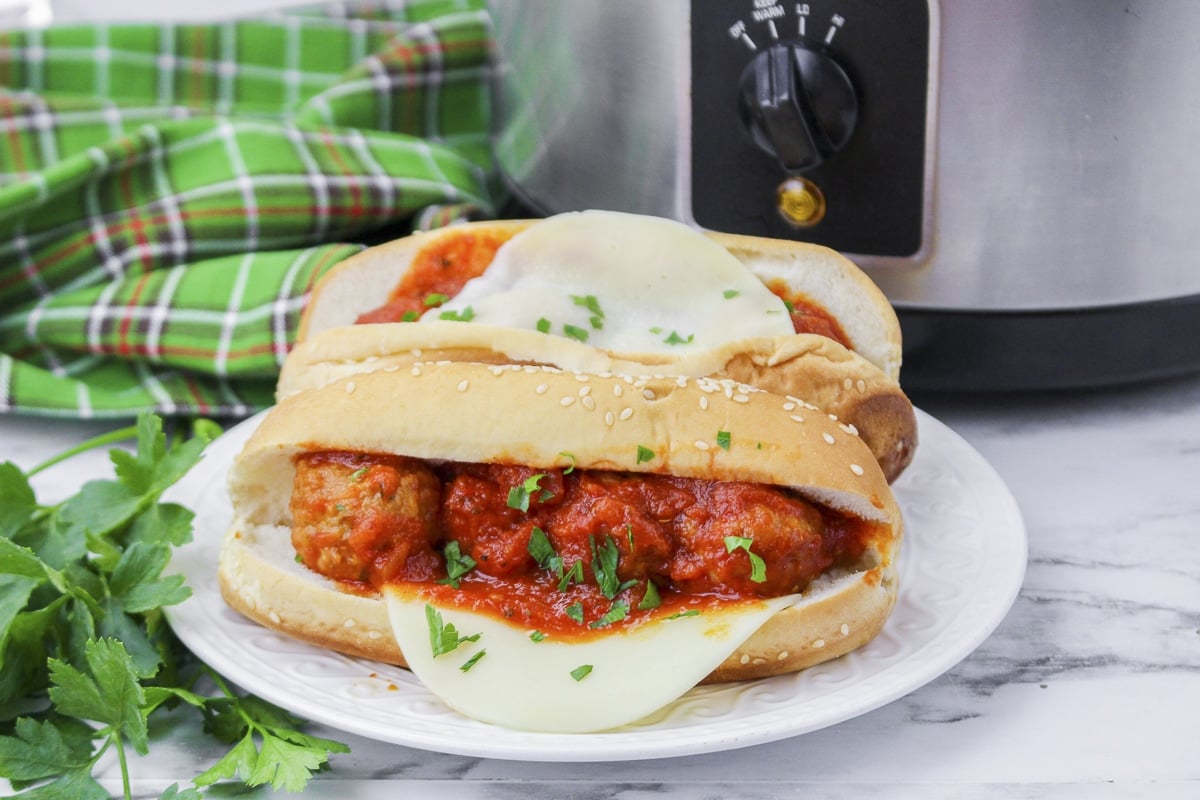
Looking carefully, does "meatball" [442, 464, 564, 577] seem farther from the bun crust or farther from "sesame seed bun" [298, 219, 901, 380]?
"sesame seed bun" [298, 219, 901, 380]

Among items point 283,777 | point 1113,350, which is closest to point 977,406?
point 1113,350

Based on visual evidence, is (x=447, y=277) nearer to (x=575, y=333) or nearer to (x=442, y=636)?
(x=575, y=333)

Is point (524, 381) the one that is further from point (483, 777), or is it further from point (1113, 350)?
point (1113, 350)

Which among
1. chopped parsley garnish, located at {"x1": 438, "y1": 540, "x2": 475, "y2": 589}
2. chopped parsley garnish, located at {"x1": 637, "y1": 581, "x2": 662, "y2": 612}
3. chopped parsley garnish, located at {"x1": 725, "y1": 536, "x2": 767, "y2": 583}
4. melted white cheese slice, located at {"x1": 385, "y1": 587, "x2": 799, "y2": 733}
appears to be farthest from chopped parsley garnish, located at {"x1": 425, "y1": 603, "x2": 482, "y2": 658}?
chopped parsley garnish, located at {"x1": 725, "y1": 536, "x2": 767, "y2": 583}

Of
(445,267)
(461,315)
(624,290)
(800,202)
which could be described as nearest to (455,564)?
(461,315)

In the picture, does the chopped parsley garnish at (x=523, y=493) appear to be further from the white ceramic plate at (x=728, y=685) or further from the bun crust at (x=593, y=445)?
the white ceramic plate at (x=728, y=685)

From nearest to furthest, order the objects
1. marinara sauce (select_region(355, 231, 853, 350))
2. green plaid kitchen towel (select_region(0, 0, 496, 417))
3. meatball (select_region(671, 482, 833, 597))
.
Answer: meatball (select_region(671, 482, 833, 597)) < marinara sauce (select_region(355, 231, 853, 350)) < green plaid kitchen towel (select_region(0, 0, 496, 417))

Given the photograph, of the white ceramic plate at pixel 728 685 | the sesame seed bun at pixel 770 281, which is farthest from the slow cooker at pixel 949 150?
the white ceramic plate at pixel 728 685
